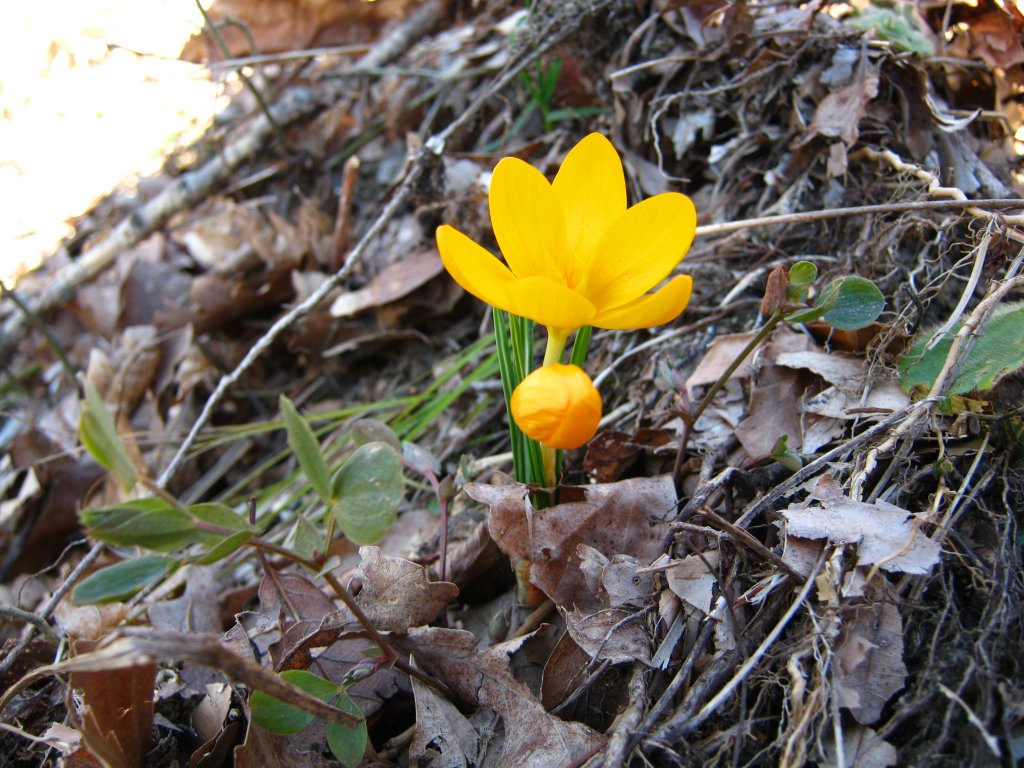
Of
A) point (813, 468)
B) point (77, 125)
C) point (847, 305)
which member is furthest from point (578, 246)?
point (77, 125)

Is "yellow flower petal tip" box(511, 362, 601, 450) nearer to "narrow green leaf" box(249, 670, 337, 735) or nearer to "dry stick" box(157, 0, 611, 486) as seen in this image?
"narrow green leaf" box(249, 670, 337, 735)

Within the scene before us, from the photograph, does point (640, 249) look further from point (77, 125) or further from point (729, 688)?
point (77, 125)

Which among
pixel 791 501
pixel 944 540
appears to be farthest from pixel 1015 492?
pixel 791 501

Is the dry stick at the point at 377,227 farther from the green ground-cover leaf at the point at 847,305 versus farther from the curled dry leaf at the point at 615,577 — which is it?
the green ground-cover leaf at the point at 847,305

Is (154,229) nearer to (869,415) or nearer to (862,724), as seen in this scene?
(869,415)

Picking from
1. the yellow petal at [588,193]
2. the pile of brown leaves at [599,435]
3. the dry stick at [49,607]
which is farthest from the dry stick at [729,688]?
the dry stick at [49,607]
